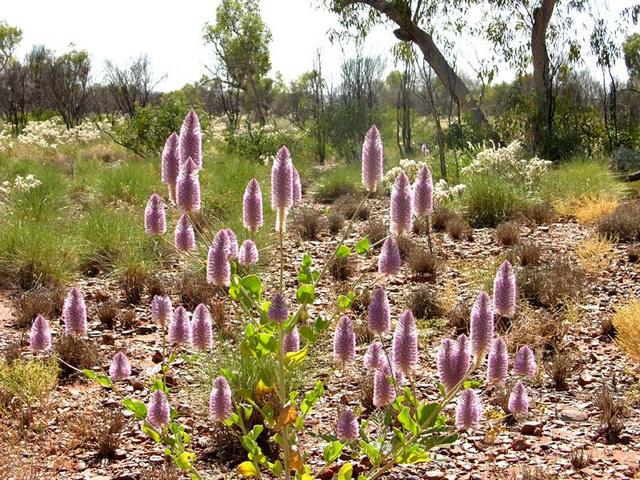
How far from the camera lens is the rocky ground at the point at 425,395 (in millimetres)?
3035

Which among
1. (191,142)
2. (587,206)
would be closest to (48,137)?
(587,206)

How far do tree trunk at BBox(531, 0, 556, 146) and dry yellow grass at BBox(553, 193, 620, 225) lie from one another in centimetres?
605

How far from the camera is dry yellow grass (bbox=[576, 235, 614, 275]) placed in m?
6.18

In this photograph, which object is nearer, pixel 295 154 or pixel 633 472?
pixel 633 472

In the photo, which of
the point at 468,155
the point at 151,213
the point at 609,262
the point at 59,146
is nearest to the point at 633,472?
the point at 151,213

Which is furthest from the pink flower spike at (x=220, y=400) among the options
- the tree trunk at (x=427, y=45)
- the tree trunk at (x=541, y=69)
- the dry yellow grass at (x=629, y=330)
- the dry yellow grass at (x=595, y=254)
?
the tree trunk at (x=427, y=45)

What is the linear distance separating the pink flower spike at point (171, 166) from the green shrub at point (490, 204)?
711cm

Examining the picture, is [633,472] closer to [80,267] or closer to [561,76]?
[80,267]

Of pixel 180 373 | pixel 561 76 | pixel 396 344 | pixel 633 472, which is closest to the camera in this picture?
pixel 396 344

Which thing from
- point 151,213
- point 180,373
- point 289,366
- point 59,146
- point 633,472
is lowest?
point 633,472

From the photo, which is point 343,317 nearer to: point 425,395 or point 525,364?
point 525,364

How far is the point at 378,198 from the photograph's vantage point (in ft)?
40.7

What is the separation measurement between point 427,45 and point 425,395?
14.2 meters

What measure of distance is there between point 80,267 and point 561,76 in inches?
488
